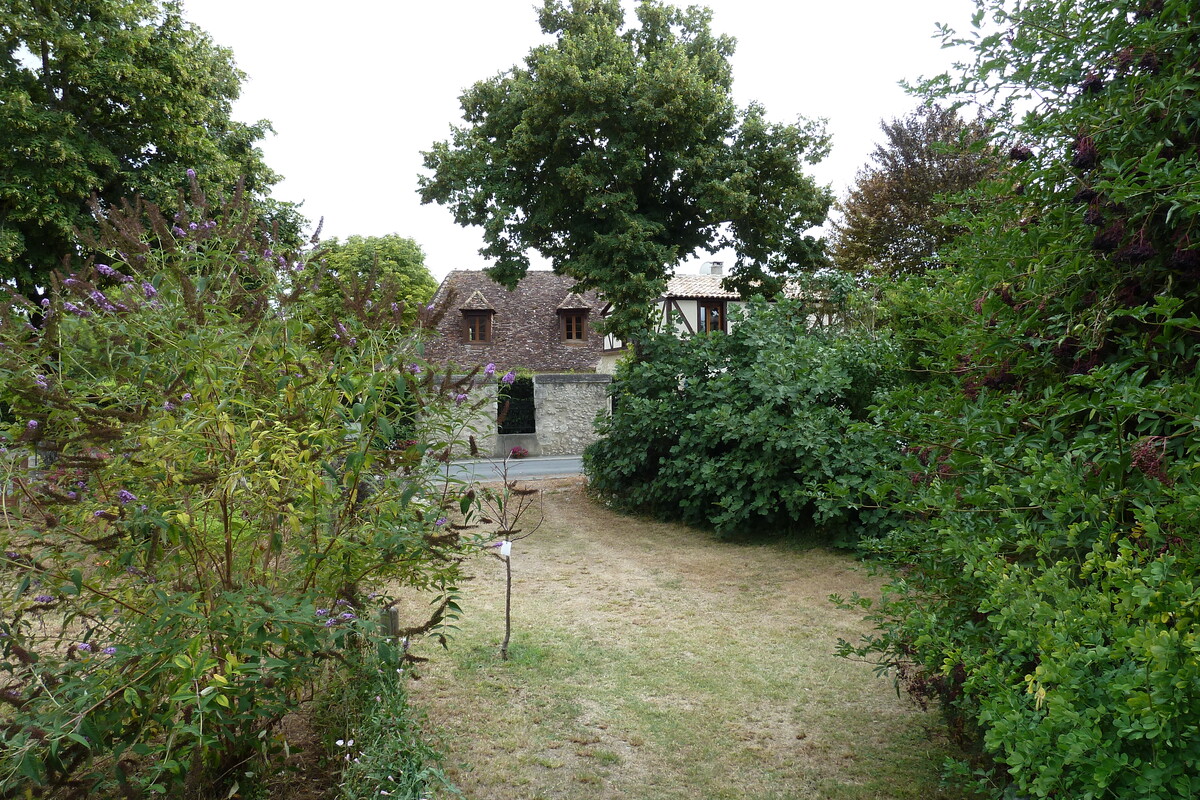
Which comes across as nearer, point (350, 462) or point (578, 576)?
point (350, 462)

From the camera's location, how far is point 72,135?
16672 mm

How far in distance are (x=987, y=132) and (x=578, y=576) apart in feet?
20.5

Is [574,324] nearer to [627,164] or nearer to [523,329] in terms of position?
[523,329]

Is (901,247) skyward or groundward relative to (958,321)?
skyward

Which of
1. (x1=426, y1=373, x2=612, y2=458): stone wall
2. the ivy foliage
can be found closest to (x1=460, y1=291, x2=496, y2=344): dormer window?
(x1=426, y1=373, x2=612, y2=458): stone wall

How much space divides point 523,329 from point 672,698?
26292 millimetres

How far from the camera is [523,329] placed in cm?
3055

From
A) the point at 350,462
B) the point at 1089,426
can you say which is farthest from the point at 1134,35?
the point at 350,462

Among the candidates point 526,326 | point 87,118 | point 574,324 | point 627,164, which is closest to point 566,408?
point 627,164

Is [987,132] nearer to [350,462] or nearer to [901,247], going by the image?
[350,462]

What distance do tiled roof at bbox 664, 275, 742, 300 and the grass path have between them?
22947 millimetres

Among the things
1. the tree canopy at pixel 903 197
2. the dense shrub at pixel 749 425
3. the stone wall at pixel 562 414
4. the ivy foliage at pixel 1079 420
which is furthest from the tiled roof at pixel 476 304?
the ivy foliage at pixel 1079 420

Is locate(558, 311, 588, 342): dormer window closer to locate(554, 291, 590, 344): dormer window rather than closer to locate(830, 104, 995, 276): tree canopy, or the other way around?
locate(554, 291, 590, 344): dormer window

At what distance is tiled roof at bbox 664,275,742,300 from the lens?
30531 millimetres
